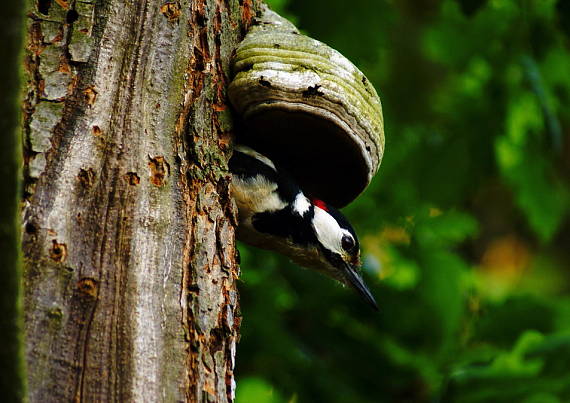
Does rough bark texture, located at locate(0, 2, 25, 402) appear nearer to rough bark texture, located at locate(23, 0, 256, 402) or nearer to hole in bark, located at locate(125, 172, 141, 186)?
rough bark texture, located at locate(23, 0, 256, 402)

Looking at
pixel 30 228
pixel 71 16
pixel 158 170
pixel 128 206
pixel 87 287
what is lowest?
pixel 87 287

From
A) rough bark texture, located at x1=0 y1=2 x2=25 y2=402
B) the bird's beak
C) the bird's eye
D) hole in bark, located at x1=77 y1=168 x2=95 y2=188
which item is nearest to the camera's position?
rough bark texture, located at x1=0 y1=2 x2=25 y2=402

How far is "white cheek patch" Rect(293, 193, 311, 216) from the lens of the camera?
2.81 meters

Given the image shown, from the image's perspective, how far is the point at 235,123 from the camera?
2525mm

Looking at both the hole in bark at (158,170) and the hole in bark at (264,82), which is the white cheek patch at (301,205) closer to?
the hole in bark at (264,82)

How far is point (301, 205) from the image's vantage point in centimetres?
282

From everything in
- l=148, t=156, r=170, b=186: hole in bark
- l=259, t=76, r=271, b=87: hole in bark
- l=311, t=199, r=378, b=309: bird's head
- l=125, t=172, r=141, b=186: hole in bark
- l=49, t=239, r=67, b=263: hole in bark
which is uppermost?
l=259, t=76, r=271, b=87: hole in bark

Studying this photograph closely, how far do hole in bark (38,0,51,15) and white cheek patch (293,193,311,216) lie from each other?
1.01 meters

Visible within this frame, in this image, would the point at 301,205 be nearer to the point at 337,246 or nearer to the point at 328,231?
the point at 328,231

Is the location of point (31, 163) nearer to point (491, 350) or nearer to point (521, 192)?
point (491, 350)

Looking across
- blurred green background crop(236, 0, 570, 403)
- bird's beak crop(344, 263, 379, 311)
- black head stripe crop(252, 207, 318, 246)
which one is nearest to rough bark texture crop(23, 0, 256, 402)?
black head stripe crop(252, 207, 318, 246)

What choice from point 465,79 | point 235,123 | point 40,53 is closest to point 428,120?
point 465,79

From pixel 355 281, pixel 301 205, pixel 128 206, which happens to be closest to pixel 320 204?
pixel 301 205

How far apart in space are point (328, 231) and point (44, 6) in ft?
4.05
